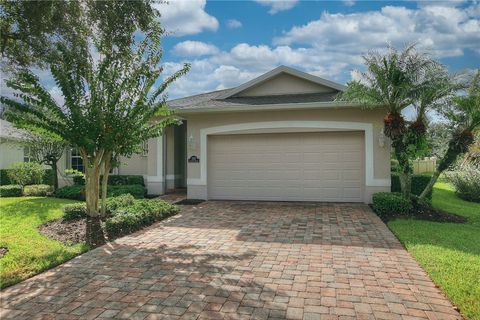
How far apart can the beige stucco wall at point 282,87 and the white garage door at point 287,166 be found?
2.36m

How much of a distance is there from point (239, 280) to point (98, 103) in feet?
16.4

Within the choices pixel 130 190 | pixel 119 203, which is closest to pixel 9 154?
pixel 130 190

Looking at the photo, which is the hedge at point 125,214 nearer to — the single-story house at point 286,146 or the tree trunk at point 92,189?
the tree trunk at point 92,189

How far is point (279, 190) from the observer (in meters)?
12.2

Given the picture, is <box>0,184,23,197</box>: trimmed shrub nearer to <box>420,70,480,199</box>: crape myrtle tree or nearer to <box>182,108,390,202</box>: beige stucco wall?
<box>182,108,390,202</box>: beige stucco wall

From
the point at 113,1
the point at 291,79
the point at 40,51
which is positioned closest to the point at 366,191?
the point at 291,79

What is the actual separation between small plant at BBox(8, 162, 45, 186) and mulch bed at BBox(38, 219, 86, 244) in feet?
26.1

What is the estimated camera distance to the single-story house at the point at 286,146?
1126 cm

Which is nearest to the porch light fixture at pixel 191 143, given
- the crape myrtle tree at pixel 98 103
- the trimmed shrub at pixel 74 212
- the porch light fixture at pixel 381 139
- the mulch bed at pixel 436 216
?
the crape myrtle tree at pixel 98 103

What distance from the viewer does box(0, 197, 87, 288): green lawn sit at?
5.10 meters

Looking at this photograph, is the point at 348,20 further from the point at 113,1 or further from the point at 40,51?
the point at 40,51

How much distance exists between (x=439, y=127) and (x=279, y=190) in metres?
5.67

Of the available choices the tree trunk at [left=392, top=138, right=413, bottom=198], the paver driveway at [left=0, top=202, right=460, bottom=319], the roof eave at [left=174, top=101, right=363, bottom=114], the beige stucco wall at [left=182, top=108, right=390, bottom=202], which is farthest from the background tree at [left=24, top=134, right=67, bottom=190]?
the tree trunk at [left=392, top=138, right=413, bottom=198]

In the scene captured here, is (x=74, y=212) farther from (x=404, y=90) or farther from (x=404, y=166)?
(x=404, y=90)
